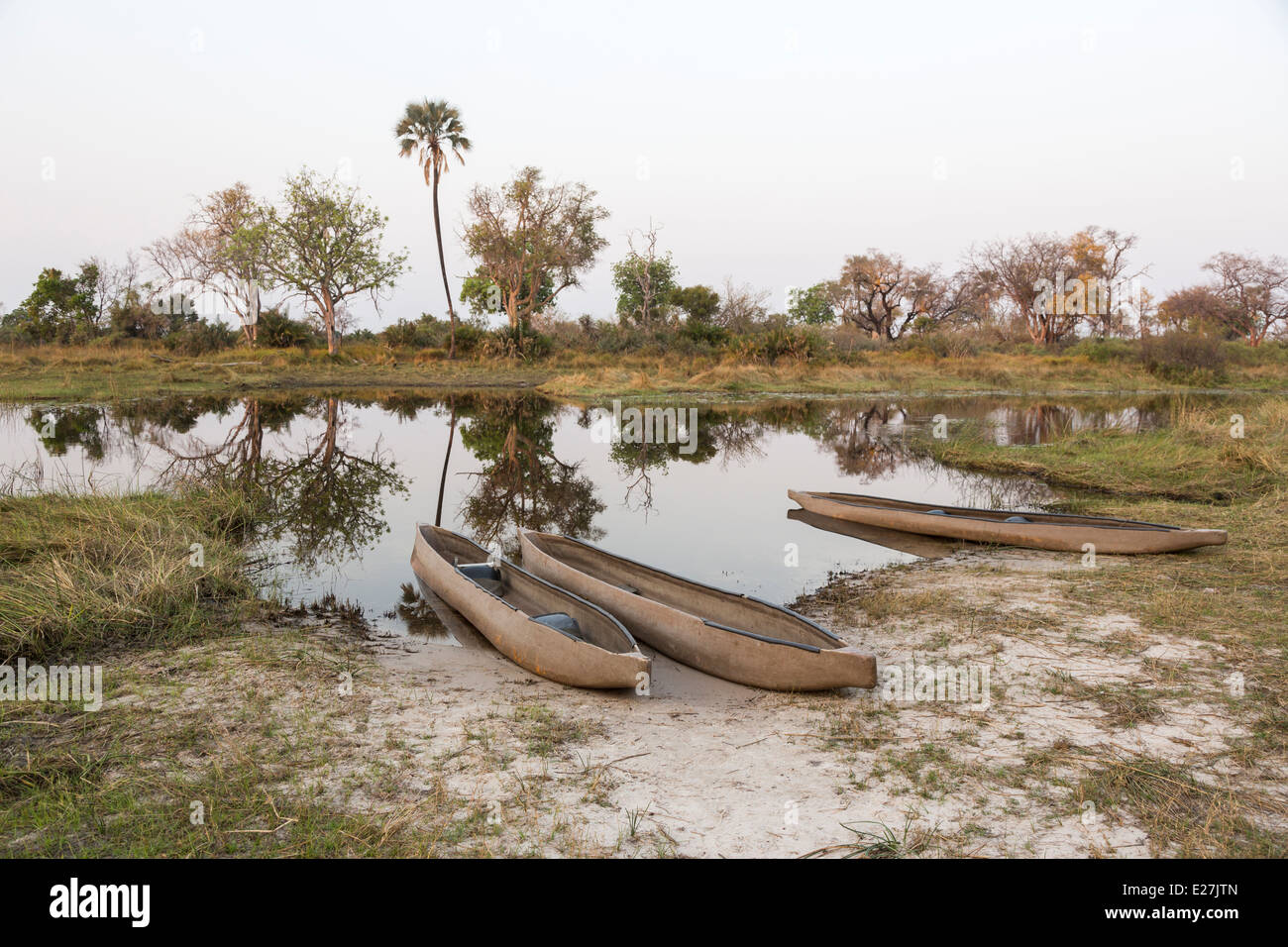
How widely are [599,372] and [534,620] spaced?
3211 centimetres

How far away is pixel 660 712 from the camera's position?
5.58 metres

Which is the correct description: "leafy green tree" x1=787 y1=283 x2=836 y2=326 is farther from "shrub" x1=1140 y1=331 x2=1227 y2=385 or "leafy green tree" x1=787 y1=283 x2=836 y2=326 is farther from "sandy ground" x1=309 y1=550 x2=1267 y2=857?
"sandy ground" x1=309 y1=550 x2=1267 y2=857

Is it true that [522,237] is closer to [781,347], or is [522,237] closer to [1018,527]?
[781,347]

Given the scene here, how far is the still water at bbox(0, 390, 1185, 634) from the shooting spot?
10.5 meters

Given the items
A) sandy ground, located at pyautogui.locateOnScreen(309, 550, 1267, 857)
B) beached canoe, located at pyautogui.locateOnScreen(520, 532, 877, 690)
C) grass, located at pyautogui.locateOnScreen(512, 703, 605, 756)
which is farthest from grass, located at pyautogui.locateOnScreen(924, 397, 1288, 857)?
grass, located at pyautogui.locateOnScreen(512, 703, 605, 756)

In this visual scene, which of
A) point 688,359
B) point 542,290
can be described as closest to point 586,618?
point 688,359

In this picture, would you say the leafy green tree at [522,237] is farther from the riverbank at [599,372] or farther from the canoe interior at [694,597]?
the canoe interior at [694,597]

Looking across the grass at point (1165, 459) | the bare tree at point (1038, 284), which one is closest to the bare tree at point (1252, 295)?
the bare tree at point (1038, 284)

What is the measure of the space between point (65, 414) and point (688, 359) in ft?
88.6

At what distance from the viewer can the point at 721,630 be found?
6.05 meters

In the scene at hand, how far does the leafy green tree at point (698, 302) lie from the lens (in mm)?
50250

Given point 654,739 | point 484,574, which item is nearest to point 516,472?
point 484,574

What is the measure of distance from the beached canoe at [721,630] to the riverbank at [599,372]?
26.0 m

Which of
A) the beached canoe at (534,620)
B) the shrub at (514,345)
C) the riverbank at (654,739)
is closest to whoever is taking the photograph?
the riverbank at (654,739)
